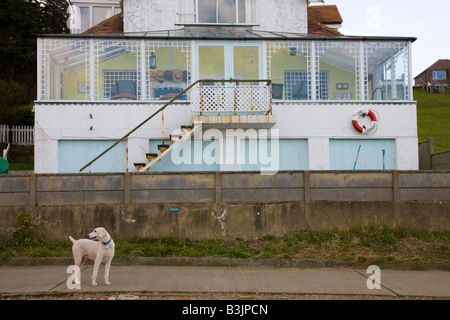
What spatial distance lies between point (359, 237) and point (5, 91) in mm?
25046

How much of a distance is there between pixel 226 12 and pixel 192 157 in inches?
291

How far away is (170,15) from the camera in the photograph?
18.4 meters

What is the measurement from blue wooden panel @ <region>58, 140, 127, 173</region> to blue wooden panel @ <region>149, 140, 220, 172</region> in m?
1.13

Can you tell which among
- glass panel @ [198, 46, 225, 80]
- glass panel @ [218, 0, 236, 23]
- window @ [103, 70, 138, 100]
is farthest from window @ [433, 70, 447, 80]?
window @ [103, 70, 138, 100]

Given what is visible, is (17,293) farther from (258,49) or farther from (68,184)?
(258,49)

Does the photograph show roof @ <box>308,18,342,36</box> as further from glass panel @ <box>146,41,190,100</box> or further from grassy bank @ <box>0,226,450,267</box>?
grassy bank @ <box>0,226,450,267</box>

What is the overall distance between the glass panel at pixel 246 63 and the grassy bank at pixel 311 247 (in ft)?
27.3

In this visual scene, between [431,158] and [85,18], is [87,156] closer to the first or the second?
[431,158]

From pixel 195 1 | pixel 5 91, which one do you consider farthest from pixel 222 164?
pixel 5 91

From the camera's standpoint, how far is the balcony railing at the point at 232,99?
14070 mm

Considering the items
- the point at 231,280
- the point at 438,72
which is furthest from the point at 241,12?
the point at 438,72

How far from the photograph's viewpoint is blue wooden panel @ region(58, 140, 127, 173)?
14.4 meters

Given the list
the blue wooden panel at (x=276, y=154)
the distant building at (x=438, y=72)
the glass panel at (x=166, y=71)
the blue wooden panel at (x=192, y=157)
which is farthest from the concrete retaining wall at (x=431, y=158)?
the distant building at (x=438, y=72)

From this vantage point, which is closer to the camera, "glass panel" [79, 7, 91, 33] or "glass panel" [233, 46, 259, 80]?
"glass panel" [233, 46, 259, 80]
